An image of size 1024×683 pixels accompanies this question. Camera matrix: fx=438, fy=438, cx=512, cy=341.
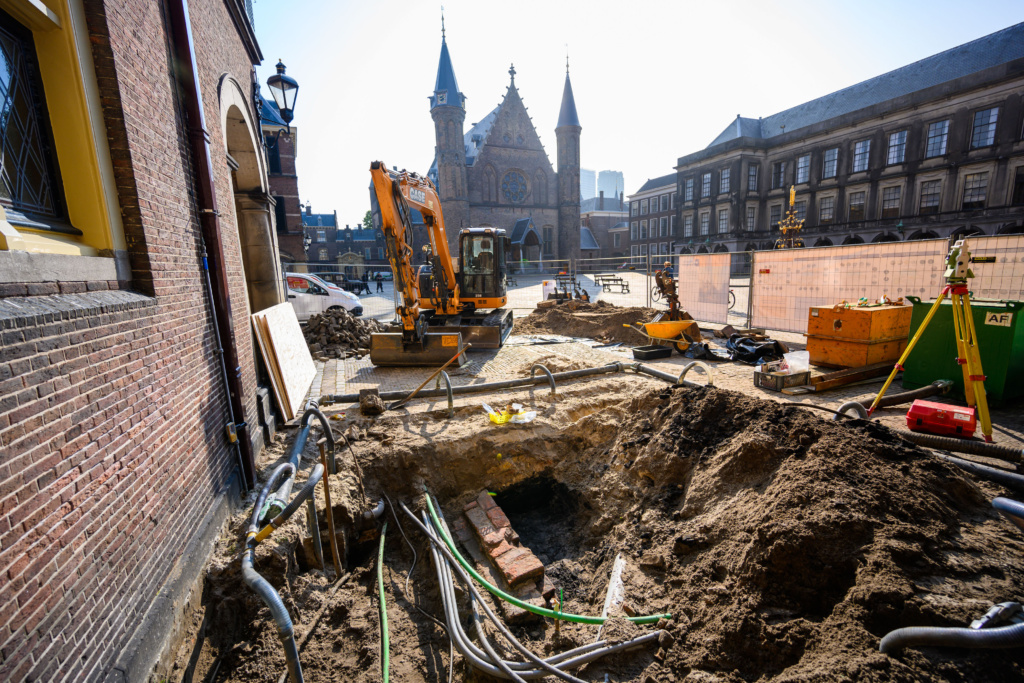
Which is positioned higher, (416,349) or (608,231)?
(608,231)

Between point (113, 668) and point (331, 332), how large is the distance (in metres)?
9.44

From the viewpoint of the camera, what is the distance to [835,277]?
984 cm

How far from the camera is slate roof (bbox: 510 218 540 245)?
40.1 meters

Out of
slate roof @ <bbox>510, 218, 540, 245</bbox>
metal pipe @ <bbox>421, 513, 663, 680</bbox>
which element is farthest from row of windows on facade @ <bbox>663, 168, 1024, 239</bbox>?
metal pipe @ <bbox>421, 513, 663, 680</bbox>

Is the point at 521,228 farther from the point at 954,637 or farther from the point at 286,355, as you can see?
the point at 954,637

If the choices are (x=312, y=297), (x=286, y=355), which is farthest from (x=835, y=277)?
(x=312, y=297)

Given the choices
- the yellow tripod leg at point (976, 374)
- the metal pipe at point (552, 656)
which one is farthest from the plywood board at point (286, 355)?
the yellow tripod leg at point (976, 374)

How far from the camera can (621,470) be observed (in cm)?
478

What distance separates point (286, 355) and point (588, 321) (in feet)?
26.6

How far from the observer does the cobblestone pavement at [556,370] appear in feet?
19.0

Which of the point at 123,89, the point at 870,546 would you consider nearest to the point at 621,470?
the point at 870,546

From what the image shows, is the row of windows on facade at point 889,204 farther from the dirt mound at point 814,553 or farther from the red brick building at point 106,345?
the red brick building at point 106,345

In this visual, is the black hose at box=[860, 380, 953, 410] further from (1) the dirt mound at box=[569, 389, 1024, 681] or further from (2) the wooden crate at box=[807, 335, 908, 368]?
(1) the dirt mound at box=[569, 389, 1024, 681]

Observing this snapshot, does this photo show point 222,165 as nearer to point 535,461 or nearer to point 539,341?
point 535,461
